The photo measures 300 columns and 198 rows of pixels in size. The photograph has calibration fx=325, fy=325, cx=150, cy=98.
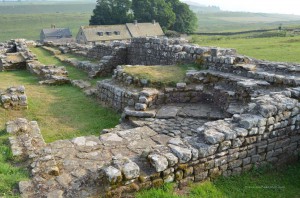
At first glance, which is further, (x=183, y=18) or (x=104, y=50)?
(x=183, y=18)

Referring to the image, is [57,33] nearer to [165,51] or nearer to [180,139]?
[165,51]

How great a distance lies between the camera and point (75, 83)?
16453 mm

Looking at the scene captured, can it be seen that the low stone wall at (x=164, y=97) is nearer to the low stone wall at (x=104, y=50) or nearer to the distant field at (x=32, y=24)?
the low stone wall at (x=104, y=50)

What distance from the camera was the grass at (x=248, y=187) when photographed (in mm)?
6273

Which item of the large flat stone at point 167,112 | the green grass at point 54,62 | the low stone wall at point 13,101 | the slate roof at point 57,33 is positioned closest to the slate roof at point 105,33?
the slate roof at point 57,33

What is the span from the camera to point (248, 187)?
22.3 feet

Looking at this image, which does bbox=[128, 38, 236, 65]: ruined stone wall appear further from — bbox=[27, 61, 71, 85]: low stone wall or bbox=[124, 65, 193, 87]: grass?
bbox=[27, 61, 71, 85]: low stone wall

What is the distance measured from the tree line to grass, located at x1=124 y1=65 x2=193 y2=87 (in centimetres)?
5986

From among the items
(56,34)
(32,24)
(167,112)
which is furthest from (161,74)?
(32,24)

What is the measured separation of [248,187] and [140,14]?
69.9 m

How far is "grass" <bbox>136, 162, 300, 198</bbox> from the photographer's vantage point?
20.6 feet

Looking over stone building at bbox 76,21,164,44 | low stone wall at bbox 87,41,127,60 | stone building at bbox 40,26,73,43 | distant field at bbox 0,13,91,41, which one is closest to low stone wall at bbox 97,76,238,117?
low stone wall at bbox 87,41,127,60

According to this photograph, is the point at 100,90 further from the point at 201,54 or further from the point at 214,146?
the point at 214,146

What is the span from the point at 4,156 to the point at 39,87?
350 inches
